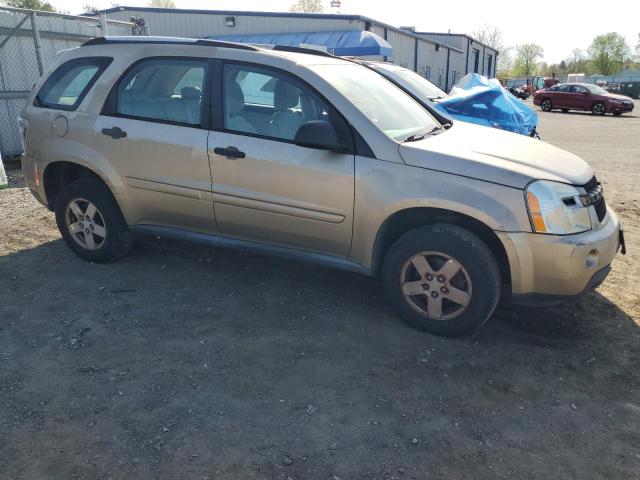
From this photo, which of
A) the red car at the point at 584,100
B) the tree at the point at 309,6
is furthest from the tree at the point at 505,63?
the red car at the point at 584,100

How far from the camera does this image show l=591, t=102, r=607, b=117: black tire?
2677 centimetres

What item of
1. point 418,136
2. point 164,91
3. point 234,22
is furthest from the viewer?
point 234,22

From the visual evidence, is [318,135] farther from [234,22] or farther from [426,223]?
[234,22]

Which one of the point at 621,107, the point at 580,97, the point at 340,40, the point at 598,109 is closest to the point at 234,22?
the point at 340,40

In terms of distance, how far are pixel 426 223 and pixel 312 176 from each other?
0.84 meters

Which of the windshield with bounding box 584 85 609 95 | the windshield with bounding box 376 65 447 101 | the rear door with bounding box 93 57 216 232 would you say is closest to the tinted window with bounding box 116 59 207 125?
the rear door with bounding box 93 57 216 232

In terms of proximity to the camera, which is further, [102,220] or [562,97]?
[562,97]

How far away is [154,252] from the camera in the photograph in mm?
5125

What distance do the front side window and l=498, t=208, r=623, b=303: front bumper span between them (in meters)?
1.45

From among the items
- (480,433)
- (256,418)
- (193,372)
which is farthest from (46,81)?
(480,433)

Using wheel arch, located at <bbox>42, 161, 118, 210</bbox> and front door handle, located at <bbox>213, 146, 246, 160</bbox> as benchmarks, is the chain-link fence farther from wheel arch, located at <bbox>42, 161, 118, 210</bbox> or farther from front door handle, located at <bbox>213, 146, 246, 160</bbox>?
front door handle, located at <bbox>213, 146, 246, 160</bbox>

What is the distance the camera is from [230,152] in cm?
385

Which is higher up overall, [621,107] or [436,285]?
[621,107]

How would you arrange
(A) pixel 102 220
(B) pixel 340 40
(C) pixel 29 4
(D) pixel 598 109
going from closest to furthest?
(A) pixel 102 220 < (B) pixel 340 40 < (D) pixel 598 109 < (C) pixel 29 4
